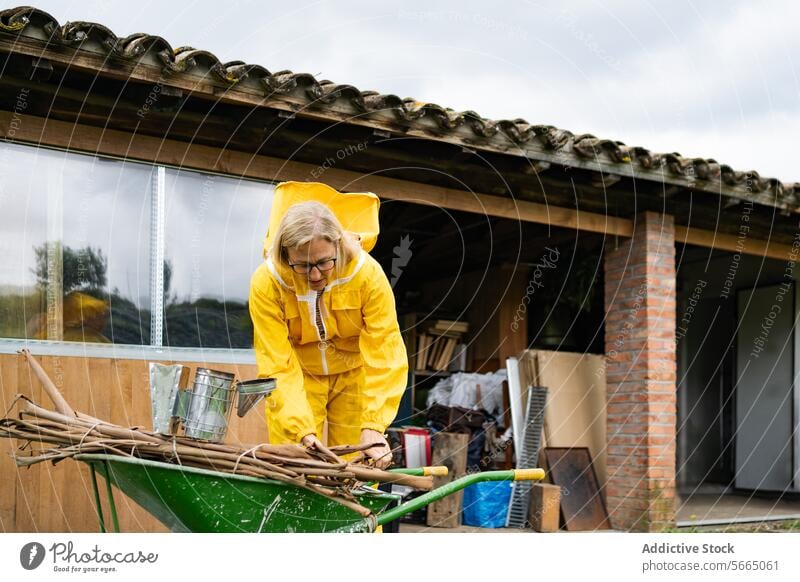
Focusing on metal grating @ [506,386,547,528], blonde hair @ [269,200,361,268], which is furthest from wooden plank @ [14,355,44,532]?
metal grating @ [506,386,547,528]

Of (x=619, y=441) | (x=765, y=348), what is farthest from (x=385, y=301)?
(x=765, y=348)

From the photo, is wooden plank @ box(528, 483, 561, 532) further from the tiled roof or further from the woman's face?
the woman's face

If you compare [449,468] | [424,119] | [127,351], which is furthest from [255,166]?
[449,468]

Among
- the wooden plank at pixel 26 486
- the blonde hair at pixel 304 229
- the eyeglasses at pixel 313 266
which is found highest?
the blonde hair at pixel 304 229

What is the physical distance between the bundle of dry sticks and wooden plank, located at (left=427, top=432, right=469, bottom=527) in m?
3.80

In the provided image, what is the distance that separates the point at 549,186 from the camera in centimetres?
633

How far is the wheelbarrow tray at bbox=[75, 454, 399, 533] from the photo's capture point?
2.54 meters

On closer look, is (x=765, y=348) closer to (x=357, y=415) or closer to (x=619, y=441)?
(x=619, y=441)

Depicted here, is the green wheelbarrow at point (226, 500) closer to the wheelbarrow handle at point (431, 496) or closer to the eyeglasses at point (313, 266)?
the wheelbarrow handle at point (431, 496)

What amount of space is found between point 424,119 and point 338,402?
2.00 meters

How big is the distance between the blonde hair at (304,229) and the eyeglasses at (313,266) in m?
0.06

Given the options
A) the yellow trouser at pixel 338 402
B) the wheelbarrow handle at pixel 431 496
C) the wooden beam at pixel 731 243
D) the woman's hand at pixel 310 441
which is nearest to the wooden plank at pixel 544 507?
the wooden beam at pixel 731 243

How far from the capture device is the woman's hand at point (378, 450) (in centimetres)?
298

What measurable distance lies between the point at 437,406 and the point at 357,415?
347cm
